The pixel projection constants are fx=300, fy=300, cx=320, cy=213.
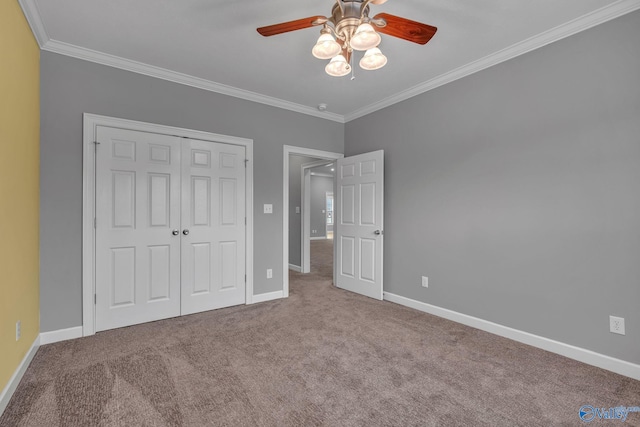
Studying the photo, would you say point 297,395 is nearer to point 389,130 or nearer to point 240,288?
point 240,288

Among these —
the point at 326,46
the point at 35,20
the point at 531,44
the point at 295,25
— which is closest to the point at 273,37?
the point at 295,25

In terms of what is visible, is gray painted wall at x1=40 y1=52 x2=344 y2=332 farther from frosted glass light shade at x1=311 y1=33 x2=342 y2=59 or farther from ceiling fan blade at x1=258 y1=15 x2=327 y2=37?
frosted glass light shade at x1=311 y1=33 x2=342 y2=59

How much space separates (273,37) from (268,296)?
2.95 meters

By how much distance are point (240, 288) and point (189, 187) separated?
1366 millimetres

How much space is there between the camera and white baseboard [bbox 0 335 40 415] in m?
1.74

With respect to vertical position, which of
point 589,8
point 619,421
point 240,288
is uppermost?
point 589,8

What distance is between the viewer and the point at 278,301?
3904 mm

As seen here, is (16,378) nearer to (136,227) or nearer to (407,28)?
(136,227)

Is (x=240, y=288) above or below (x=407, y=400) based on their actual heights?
above

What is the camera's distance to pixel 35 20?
2291 millimetres

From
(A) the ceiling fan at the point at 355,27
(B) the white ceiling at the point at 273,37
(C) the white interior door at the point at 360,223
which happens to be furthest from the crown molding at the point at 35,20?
(C) the white interior door at the point at 360,223

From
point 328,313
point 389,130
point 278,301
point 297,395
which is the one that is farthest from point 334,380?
point 389,130

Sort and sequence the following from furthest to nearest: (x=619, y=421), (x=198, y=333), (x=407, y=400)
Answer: (x=198, y=333) → (x=407, y=400) → (x=619, y=421)

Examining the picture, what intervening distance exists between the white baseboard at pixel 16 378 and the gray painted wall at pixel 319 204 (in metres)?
9.82
